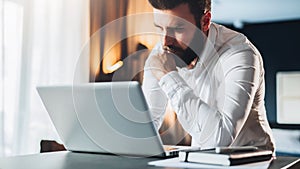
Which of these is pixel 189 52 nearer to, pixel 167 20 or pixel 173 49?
pixel 173 49

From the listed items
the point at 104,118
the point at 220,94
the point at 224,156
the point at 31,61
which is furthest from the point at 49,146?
the point at 224,156

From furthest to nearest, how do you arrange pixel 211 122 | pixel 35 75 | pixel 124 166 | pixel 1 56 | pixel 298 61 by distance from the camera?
pixel 35 75 < pixel 1 56 < pixel 298 61 < pixel 211 122 < pixel 124 166

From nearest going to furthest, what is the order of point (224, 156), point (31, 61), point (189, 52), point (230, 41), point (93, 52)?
point (224, 156) → point (230, 41) → point (189, 52) → point (31, 61) → point (93, 52)

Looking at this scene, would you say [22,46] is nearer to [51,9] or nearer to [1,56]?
[1,56]

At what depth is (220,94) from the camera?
1.90 metres

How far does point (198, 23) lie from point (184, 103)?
1.57 feet

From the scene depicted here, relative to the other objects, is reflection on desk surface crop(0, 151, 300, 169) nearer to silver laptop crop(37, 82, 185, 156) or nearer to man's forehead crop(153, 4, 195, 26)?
silver laptop crop(37, 82, 185, 156)

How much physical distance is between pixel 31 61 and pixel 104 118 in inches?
67.4

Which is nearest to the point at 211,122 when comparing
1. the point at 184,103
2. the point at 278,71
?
the point at 184,103

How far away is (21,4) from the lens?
8.61 ft

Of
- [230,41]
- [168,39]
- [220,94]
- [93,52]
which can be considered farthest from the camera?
[93,52]

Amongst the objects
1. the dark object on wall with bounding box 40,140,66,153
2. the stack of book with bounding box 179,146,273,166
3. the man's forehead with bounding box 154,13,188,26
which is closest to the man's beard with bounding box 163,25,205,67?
the man's forehead with bounding box 154,13,188,26

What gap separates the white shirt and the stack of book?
601 millimetres

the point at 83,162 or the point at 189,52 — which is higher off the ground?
the point at 189,52
